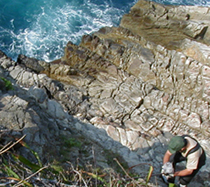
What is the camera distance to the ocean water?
1967cm

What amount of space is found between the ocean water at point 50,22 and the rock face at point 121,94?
5.44m

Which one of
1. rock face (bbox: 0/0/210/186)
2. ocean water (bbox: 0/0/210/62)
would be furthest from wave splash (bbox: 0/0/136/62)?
rock face (bbox: 0/0/210/186)

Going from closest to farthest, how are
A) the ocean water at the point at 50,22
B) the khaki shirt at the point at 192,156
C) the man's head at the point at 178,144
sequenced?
the man's head at the point at 178,144 → the khaki shirt at the point at 192,156 → the ocean water at the point at 50,22

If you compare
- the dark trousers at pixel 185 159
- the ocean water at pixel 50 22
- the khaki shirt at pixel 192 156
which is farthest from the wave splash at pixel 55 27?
the khaki shirt at pixel 192 156

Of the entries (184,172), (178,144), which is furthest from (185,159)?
(178,144)

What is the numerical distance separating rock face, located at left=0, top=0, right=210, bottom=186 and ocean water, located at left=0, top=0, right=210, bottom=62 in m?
5.44

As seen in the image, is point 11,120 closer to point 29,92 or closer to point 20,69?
point 29,92

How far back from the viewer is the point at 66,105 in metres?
11.4

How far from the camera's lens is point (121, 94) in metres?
12.7

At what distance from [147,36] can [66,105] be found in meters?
8.91

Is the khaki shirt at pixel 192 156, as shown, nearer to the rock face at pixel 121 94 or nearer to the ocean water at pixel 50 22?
the rock face at pixel 121 94

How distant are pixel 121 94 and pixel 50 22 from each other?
46.6ft

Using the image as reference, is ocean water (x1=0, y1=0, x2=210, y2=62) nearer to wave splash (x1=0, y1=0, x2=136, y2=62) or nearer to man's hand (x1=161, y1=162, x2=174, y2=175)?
wave splash (x1=0, y1=0, x2=136, y2=62)

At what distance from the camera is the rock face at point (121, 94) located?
26.6ft
